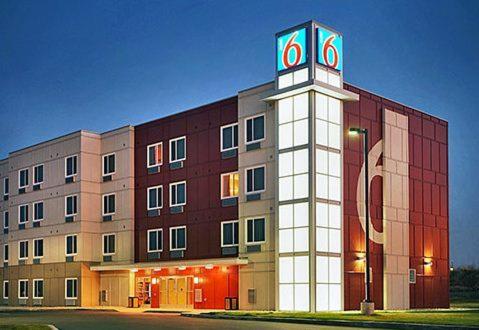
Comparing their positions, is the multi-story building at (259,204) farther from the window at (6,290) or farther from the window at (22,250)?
the window at (6,290)

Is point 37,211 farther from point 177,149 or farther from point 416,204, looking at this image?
→ point 416,204

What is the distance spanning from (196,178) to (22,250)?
19.9 metres

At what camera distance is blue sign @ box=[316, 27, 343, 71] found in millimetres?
39688

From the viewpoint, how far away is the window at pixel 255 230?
41.6 metres

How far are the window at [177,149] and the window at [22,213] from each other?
16721mm

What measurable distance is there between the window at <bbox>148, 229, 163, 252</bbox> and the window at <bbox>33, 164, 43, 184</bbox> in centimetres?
1276

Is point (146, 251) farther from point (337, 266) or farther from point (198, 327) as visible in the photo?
point (198, 327)

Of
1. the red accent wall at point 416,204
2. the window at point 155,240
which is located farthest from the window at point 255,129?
the window at point 155,240

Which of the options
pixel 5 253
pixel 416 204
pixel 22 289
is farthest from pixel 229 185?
pixel 5 253

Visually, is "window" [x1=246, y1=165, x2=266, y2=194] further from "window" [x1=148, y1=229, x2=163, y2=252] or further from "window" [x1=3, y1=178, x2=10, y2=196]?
"window" [x1=3, y1=178, x2=10, y2=196]

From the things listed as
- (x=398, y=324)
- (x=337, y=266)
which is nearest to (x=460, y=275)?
(x=337, y=266)

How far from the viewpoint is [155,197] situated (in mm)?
49750

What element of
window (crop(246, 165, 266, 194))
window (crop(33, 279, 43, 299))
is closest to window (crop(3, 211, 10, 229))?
window (crop(33, 279, 43, 299))

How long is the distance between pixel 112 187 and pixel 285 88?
18.2 m
